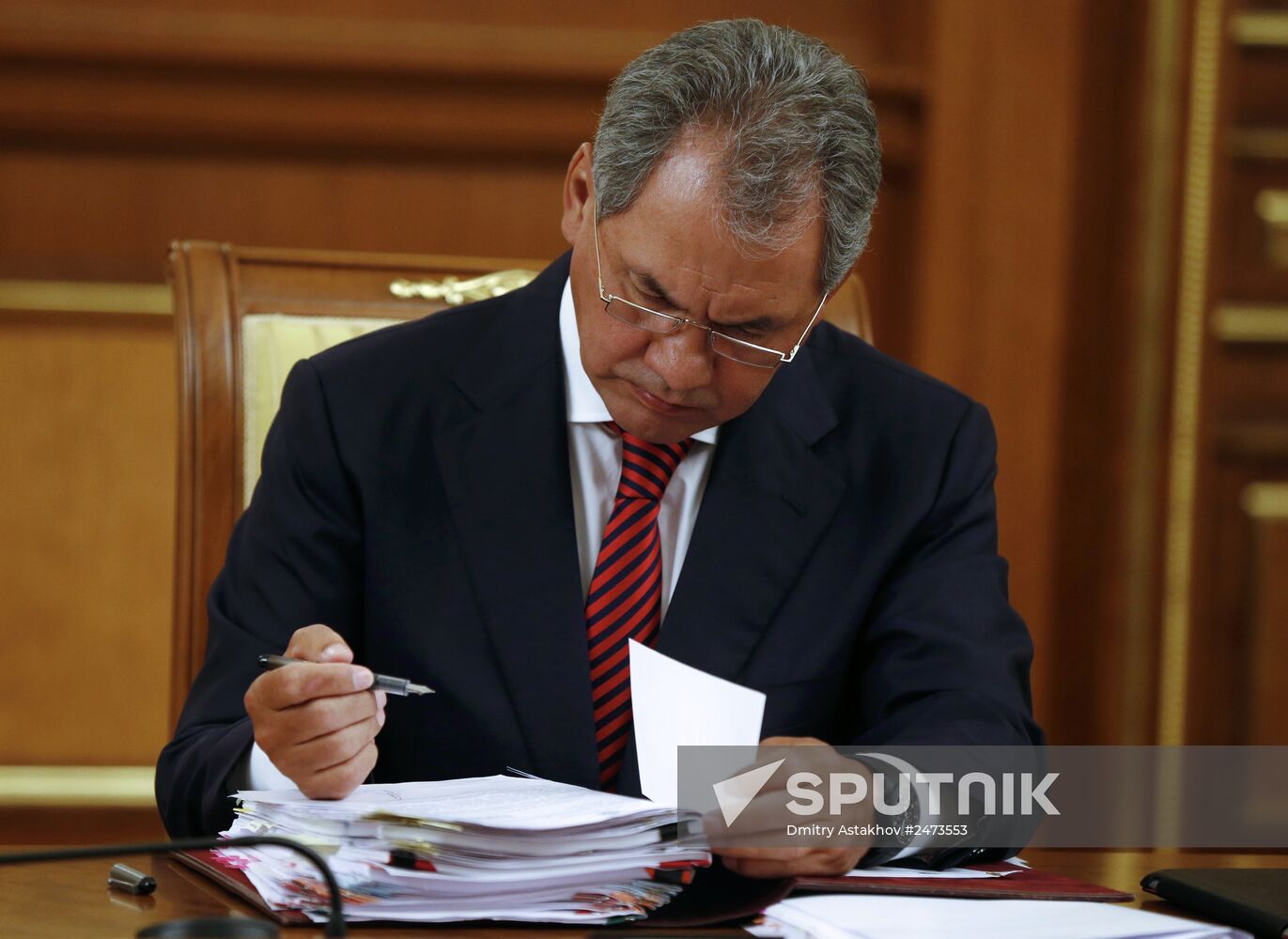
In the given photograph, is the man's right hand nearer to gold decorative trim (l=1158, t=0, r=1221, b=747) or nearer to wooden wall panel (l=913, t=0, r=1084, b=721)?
wooden wall panel (l=913, t=0, r=1084, b=721)

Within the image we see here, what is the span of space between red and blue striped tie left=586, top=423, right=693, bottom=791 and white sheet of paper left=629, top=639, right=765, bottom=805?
9.7 inches

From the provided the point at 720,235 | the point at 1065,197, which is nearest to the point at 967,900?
the point at 720,235

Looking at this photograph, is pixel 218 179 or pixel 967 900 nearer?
pixel 967 900

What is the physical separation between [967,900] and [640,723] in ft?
0.85

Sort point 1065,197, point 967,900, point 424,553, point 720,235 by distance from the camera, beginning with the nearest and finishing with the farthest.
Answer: point 967,900
point 720,235
point 424,553
point 1065,197

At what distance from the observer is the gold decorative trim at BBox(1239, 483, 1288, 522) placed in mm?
2707

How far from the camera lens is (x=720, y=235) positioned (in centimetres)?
129

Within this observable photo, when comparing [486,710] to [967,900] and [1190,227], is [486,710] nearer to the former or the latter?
[967,900]

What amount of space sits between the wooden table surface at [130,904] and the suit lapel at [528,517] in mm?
369

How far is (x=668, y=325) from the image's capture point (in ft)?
4.39

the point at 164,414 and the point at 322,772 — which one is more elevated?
the point at 164,414

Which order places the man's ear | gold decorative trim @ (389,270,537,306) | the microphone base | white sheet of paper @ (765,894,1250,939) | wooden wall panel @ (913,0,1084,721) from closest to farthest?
the microphone base < white sheet of paper @ (765,894,1250,939) < the man's ear < gold decorative trim @ (389,270,537,306) < wooden wall panel @ (913,0,1084,721)

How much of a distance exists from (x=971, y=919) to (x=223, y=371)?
100 centimetres

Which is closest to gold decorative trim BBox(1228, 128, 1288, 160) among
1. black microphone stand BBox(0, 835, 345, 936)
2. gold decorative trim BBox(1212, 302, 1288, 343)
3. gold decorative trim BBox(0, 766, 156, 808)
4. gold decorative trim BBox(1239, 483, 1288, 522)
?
gold decorative trim BBox(1212, 302, 1288, 343)
